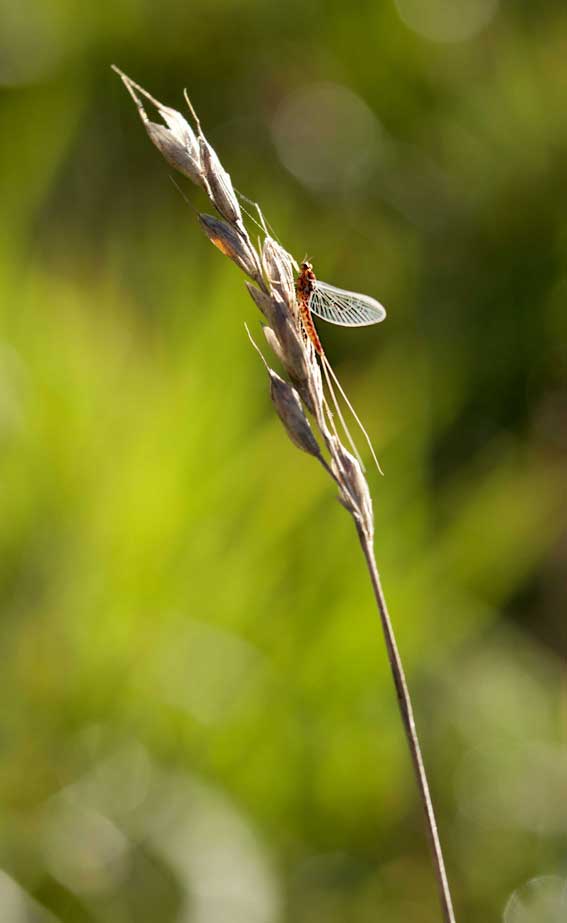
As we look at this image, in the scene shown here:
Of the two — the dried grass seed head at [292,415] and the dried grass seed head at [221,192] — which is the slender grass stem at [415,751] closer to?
the dried grass seed head at [292,415]

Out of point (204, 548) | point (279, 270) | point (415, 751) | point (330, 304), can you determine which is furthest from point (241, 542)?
point (415, 751)

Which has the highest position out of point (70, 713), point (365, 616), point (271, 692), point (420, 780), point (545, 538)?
point (545, 538)

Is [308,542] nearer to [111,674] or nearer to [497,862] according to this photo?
[111,674]

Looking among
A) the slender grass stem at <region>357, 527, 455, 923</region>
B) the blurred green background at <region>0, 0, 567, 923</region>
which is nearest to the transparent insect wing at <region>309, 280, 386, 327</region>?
the slender grass stem at <region>357, 527, 455, 923</region>

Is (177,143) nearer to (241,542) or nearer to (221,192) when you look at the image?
(221,192)

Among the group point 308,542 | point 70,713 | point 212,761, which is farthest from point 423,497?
point 70,713

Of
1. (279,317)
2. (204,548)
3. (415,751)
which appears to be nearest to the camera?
(415,751)

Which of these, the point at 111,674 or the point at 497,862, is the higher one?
the point at 497,862
